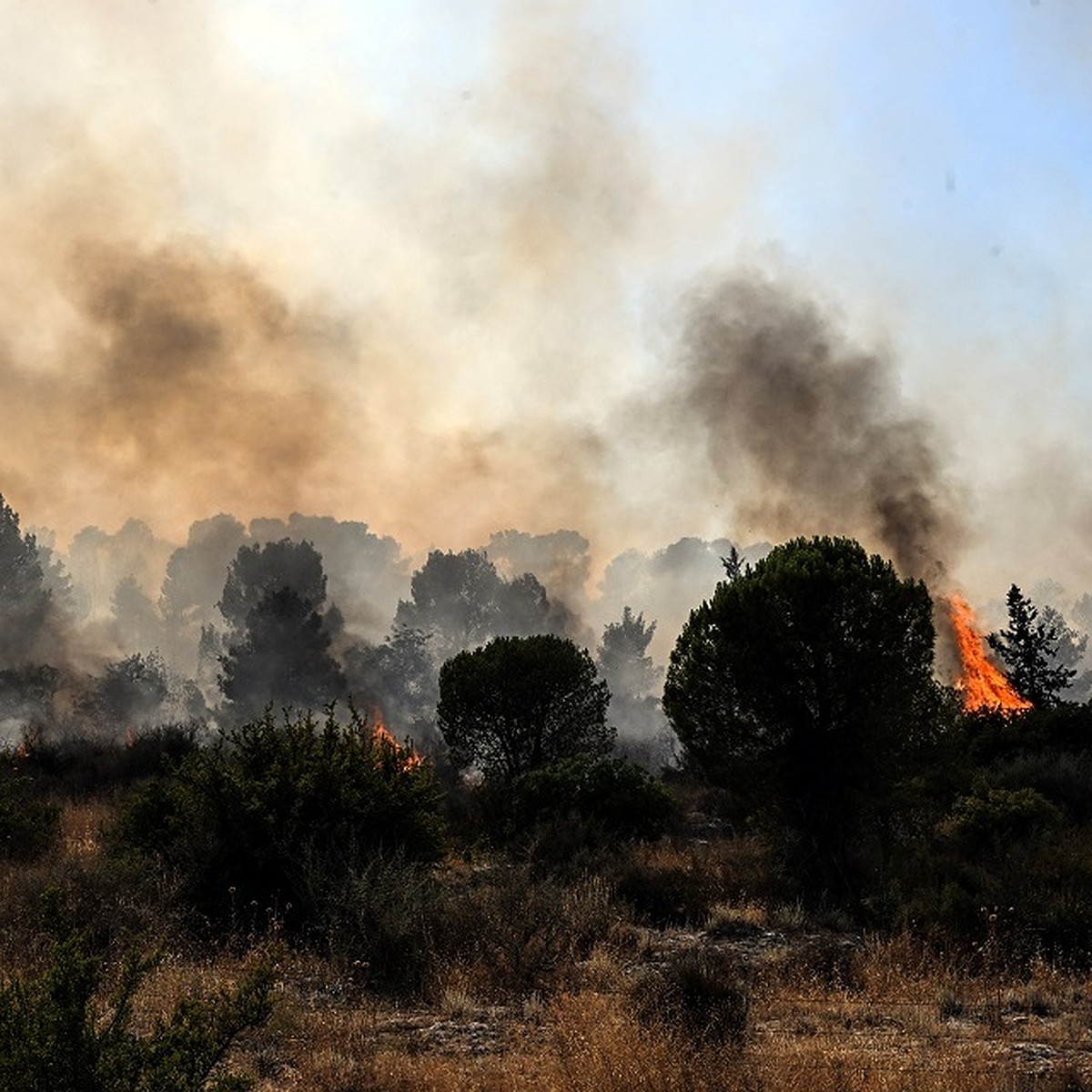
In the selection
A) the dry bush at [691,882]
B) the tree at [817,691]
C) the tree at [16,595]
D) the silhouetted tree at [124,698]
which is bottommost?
the dry bush at [691,882]

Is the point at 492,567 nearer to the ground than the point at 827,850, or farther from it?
farther from it

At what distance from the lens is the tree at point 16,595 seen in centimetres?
5981

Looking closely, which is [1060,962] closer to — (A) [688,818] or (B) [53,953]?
(B) [53,953]

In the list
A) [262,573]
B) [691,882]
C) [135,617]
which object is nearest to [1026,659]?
[691,882]

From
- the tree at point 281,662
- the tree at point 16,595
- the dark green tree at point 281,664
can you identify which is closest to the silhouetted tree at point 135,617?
the tree at point 16,595

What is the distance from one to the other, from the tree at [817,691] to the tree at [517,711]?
32.5 ft

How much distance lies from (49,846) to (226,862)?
654 centimetres

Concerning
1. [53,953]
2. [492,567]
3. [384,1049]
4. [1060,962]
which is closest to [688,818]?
[1060,962]

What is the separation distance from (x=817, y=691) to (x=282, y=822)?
10282 millimetres

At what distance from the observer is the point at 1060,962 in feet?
33.5

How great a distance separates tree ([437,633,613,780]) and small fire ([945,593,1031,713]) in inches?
791

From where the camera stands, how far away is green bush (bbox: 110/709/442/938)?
11.6 m

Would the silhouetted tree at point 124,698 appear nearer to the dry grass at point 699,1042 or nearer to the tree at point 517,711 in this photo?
the tree at point 517,711

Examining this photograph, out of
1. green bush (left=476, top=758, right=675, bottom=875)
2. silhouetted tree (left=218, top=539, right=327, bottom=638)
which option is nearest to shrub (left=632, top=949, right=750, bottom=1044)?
green bush (left=476, top=758, right=675, bottom=875)
